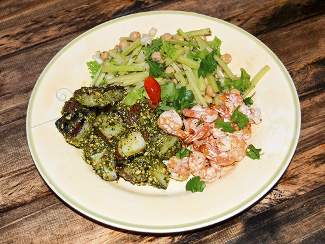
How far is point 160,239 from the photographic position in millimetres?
3525

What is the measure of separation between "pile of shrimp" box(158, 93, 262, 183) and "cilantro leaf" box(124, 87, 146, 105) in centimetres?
48

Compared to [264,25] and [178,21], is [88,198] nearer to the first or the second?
[178,21]

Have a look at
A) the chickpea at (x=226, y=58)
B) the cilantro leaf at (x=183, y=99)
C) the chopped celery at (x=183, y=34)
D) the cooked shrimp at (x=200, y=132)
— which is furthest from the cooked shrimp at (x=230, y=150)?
the chopped celery at (x=183, y=34)

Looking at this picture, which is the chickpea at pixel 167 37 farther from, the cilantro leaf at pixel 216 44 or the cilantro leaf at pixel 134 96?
the cilantro leaf at pixel 134 96

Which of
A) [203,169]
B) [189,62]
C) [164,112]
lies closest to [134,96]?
[164,112]

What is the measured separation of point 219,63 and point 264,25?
48.2 inches

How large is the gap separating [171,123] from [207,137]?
43 centimetres

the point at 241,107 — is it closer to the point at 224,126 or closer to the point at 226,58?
the point at 224,126

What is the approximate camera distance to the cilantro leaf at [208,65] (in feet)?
13.4

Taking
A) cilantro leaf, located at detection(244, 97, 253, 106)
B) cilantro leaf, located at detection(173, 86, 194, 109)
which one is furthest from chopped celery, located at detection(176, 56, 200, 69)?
cilantro leaf, located at detection(244, 97, 253, 106)

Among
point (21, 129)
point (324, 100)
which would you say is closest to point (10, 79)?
point (21, 129)

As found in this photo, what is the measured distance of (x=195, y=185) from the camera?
342 cm

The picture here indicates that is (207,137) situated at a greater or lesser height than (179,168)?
greater

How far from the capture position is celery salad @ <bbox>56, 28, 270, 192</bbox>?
3494 millimetres
